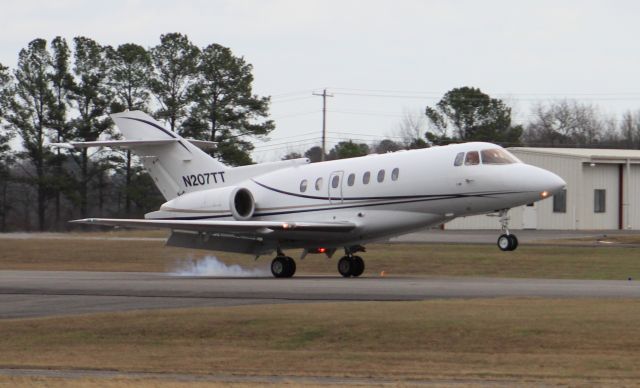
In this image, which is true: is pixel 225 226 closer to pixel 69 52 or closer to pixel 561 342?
pixel 561 342

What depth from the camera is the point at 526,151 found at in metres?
71.8

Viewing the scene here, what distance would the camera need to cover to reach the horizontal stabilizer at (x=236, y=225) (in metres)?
33.8

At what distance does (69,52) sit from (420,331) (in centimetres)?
6745

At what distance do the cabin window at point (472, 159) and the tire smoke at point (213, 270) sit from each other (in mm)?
8414

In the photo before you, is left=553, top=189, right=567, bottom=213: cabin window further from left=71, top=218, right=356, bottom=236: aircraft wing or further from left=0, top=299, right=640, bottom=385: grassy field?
left=0, top=299, right=640, bottom=385: grassy field

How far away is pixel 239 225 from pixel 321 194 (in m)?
2.67

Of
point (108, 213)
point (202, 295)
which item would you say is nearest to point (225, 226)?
point (202, 295)

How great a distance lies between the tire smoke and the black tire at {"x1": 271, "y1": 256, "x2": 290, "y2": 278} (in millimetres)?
1856

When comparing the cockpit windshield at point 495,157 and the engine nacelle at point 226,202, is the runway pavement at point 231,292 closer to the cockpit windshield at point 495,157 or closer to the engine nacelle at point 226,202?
the cockpit windshield at point 495,157

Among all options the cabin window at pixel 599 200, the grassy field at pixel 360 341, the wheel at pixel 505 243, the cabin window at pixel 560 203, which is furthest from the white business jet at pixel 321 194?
the cabin window at pixel 599 200

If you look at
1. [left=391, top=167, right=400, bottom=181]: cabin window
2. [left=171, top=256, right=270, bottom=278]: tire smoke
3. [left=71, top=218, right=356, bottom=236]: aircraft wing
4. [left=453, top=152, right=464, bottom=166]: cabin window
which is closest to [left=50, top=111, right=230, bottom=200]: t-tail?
[left=171, top=256, right=270, bottom=278]: tire smoke

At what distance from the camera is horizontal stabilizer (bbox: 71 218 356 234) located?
3378cm

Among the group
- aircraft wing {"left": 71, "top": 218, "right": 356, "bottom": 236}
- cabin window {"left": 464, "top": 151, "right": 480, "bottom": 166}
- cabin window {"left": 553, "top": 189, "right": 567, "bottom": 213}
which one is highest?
cabin window {"left": 464, "top": 151, "right": 480, "bottom": 166}

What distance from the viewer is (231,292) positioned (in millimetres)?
26844
